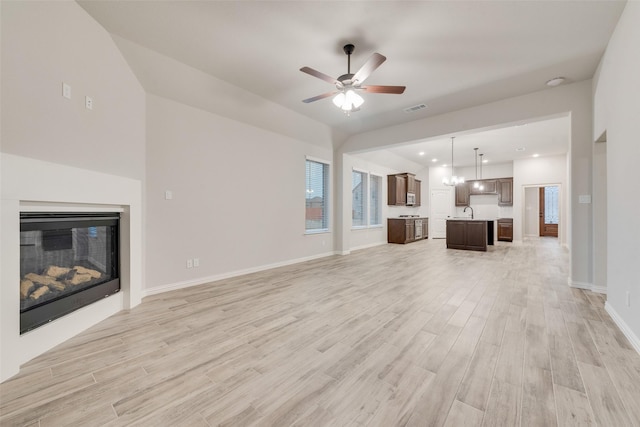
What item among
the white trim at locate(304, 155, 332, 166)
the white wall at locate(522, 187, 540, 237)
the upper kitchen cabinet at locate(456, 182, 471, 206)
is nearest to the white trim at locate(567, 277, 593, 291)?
the white trim at locate(304, 155, 332, 166)

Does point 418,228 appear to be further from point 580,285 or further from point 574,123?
point 574,123

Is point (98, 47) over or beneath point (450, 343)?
over

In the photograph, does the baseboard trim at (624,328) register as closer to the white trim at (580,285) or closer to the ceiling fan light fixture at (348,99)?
the white trim at (580,285)

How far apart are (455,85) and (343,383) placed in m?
4.28

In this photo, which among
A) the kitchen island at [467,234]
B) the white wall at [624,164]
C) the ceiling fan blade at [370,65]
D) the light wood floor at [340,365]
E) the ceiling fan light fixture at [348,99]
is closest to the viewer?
the light wood floor at [340,365]

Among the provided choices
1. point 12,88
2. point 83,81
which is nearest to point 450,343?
point 12,88

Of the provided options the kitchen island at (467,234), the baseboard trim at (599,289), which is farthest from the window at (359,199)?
the baseboard trim at (599,289)

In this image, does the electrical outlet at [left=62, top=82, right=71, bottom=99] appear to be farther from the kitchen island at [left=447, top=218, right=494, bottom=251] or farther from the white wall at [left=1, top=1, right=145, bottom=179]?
the kitchen island at [left=447, top=218, right=494, bottom=251]

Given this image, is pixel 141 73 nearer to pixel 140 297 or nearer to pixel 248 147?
pixel 248 147

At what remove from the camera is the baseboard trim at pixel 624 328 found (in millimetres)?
2105

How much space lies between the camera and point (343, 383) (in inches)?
67.4

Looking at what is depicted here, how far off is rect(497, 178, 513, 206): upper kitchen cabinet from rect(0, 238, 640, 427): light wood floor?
747cm

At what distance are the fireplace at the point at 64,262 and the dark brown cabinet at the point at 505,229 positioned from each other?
11.6 m

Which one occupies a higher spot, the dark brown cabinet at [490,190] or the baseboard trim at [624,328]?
the dark brown cabinet at [490,190]
